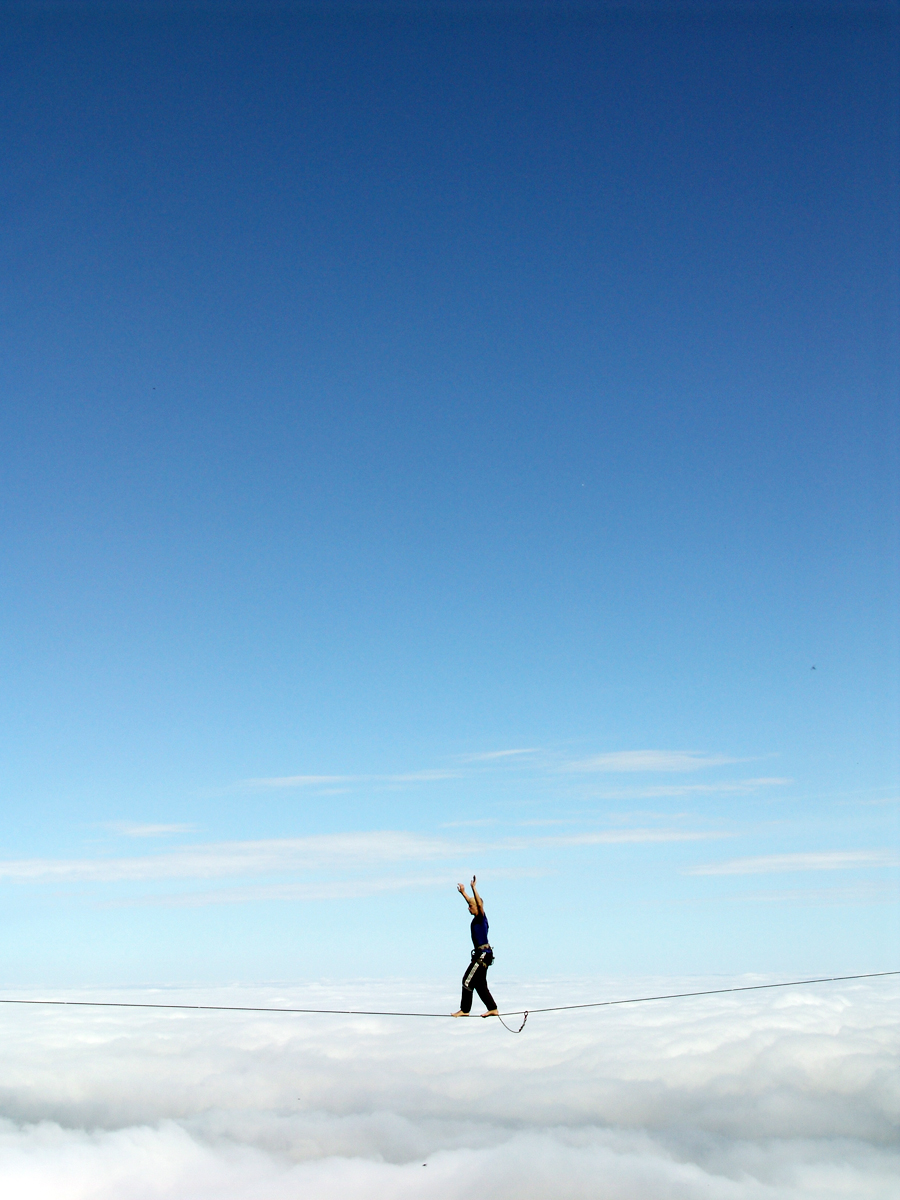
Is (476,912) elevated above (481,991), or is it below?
above

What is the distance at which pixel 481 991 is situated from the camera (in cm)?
2050

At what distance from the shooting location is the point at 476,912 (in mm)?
20547

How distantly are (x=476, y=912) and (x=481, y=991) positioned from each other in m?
1.86
